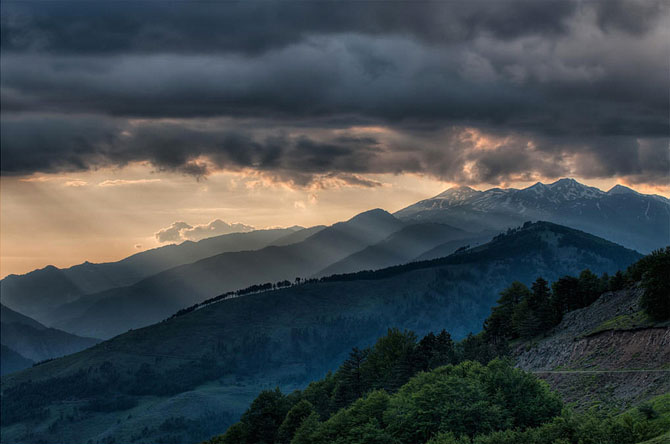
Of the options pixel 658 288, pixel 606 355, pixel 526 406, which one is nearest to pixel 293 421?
pixel 526 406

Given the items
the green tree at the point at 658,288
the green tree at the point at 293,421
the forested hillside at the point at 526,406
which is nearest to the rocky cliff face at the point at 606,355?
the forested hillside at the point at 526,406

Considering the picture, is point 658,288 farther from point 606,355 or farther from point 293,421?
point 293,421

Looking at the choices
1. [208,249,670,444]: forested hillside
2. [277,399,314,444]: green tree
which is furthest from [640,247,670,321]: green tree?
[277,399,314,444]: green tree

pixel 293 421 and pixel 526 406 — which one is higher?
pixel 526 406

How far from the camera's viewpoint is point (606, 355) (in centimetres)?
14888

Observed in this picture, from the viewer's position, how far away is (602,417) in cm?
11506

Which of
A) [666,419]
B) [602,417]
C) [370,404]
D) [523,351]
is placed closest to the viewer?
[666,419]

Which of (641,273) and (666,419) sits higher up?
(641,273)

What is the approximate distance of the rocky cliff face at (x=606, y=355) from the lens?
5032 inches

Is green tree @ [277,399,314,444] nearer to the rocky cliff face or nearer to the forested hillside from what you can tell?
the forested hillside

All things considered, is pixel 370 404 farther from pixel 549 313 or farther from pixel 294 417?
pixel 549 313

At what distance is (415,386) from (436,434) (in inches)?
1222

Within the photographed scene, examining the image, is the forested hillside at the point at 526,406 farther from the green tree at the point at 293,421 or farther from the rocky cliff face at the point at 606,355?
the green tree at the point at 293,421

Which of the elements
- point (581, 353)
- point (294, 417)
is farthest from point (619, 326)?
point (294, 417)
